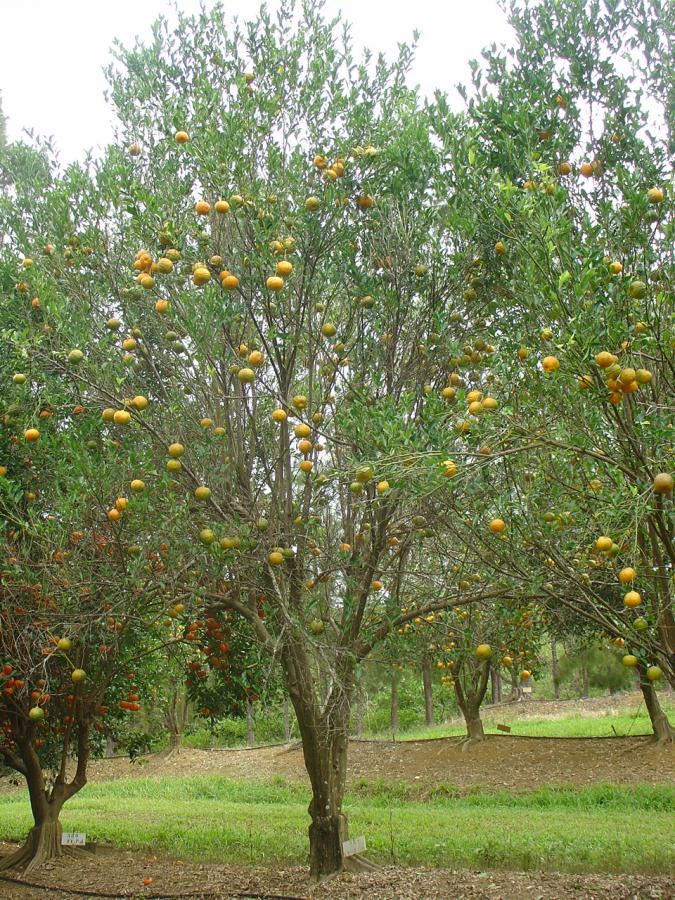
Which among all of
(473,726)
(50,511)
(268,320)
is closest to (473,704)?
(473,726)

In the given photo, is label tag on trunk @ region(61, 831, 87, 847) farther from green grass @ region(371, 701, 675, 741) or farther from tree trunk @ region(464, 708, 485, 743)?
green grass @ region(371, 701, 675, 741)

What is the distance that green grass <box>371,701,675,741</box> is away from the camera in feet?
58.3

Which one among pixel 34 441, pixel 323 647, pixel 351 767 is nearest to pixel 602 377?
pixel 323 647

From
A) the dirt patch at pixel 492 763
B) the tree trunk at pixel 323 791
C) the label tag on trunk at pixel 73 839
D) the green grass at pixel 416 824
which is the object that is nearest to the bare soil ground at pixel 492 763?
the dirt patch at pixel 492 763

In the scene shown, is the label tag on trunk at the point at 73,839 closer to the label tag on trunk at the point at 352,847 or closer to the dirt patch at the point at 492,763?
the dirt patch at the point at 492,763

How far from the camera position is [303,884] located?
281 inches

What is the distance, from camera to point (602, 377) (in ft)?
12.8

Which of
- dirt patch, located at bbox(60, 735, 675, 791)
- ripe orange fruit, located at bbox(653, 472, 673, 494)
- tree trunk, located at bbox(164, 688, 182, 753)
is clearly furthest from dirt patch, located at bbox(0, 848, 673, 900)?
tree trunk, located at bbox(164, 688, 182, 753)

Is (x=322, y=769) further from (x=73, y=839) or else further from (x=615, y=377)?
(x=615, y=377)

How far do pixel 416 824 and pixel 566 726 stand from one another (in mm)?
10015

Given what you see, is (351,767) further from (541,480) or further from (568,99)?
(568,99)

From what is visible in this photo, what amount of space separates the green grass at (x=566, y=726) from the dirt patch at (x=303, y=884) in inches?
411

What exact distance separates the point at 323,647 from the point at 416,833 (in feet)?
17.3

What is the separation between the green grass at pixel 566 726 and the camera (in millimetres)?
17781
